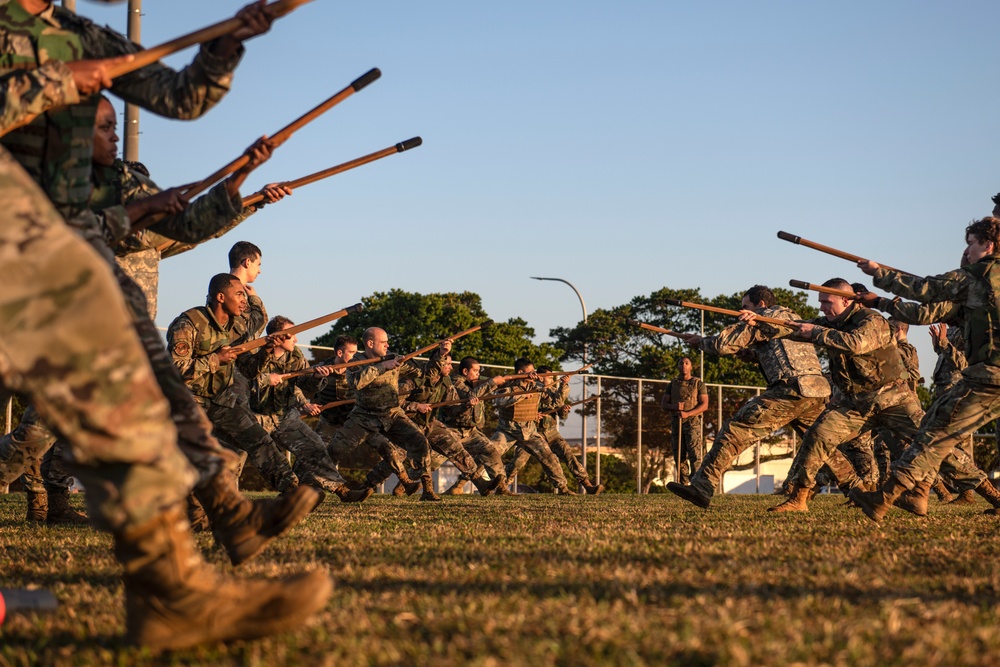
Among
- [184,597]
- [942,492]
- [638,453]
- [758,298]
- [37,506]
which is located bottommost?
[638,453]

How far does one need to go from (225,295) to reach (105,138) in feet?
10.3

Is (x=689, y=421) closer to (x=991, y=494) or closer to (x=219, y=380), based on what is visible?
(x=991, y=494)

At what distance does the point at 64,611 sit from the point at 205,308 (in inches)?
194

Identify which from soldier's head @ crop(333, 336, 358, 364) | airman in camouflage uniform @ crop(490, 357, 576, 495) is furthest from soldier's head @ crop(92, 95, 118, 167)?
airman in camouflage uniform @ crop(490, 357, 576, 495)

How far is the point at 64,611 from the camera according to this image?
3441mm

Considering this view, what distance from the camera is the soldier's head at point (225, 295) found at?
8070mm

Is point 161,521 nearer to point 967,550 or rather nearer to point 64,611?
point 64,611

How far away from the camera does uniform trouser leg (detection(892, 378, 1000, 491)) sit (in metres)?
7.82

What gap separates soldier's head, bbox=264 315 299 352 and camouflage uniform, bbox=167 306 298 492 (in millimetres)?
251

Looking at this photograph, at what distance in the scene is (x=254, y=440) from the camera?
897 cm

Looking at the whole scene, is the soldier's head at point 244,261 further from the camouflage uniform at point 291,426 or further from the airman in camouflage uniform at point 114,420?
the airman in camouflage uniform at point 114,420

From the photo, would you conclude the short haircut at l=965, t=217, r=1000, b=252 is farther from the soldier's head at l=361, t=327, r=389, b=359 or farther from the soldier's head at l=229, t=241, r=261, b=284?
the soldier's head at l=361, t=327, r=389, b=359

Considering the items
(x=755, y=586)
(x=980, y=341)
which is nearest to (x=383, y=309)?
(x=980, y=341)

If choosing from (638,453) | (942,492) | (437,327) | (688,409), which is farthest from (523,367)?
(437,327)
